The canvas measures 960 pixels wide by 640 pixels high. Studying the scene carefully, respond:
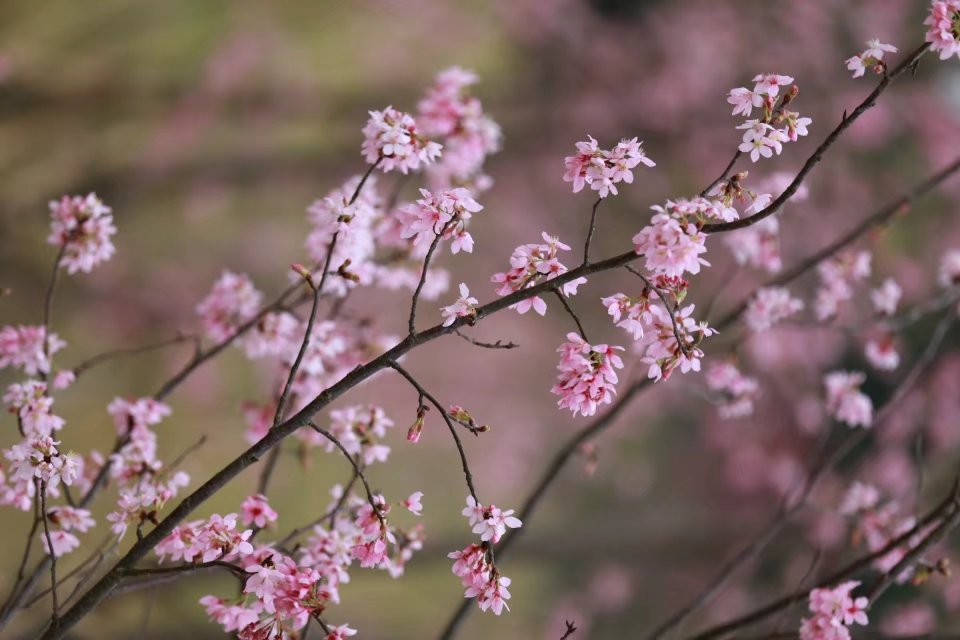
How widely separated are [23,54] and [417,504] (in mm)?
Answer: 2472

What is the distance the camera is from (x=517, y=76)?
346 cm

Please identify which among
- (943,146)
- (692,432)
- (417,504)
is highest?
(943,146)

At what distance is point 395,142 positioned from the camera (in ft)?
3.44

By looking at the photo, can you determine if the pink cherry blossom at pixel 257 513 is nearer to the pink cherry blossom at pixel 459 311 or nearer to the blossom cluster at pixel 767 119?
the pink cherry blossom at pixel 459 311

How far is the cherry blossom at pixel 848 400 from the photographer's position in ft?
5.21

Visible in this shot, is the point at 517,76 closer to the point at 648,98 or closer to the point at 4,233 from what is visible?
the point at 648,98

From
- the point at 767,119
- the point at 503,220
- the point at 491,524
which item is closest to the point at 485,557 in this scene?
the point at 491,524

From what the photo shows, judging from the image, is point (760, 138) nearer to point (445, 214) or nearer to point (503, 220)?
point (445, 214)

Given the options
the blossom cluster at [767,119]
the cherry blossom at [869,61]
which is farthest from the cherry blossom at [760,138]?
the cherry blossom at [869,61]

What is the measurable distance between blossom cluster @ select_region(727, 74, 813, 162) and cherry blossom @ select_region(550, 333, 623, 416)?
25 centimetres

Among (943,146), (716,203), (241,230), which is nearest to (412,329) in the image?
(716,203)

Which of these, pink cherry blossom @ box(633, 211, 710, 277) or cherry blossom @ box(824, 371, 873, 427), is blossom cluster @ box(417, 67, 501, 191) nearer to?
pink cherry blossom @ box(633, 211, 710, 277)

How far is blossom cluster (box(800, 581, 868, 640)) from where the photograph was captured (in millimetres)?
1083

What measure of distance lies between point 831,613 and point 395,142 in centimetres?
79
